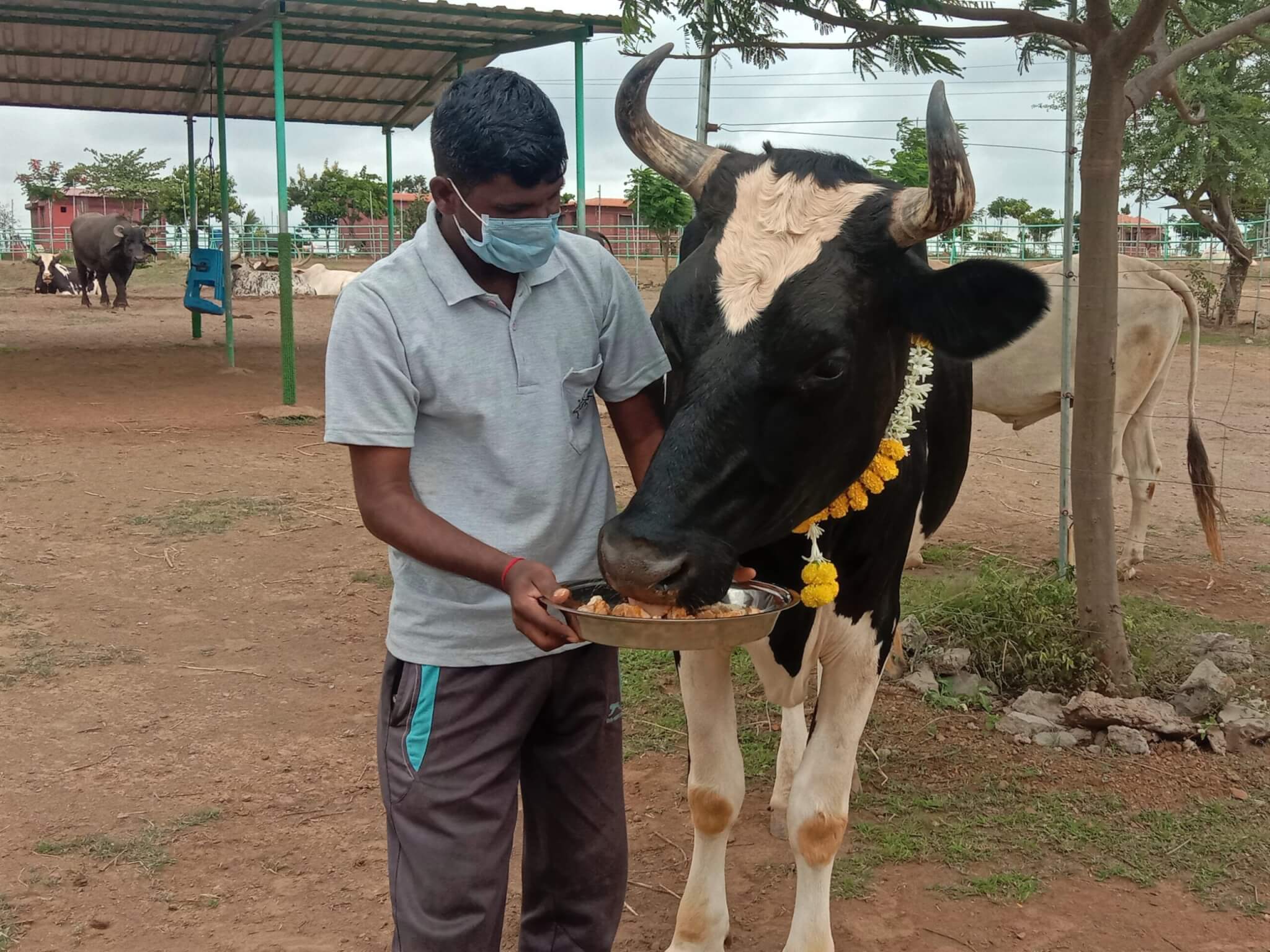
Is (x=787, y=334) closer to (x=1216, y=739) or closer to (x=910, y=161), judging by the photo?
(x=1216, y=739)

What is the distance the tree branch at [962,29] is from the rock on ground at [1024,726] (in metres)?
2.50

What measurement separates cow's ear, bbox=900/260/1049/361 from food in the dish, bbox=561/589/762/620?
2.79ft

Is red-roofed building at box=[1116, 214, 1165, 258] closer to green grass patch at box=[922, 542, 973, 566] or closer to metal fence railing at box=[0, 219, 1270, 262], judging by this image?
metal fence railing at box=[0, 219, 1270, 262]

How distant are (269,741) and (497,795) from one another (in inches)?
93.7

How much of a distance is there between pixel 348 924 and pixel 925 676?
100 inches

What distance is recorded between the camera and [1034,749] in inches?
160

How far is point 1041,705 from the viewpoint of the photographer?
4328mm

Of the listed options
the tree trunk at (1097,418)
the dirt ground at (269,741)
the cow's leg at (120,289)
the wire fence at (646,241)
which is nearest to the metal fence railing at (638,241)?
the wire fence at (646,241)

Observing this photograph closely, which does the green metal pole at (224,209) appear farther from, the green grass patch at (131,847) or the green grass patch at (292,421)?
the green grass patch at (131,847)

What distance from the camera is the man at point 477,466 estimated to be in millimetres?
1927

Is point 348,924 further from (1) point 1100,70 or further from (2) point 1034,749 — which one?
(1) point 1100,70

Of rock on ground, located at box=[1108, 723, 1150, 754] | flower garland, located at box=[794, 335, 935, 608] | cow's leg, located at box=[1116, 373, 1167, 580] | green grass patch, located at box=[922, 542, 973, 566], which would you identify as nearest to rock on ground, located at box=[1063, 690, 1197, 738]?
rock on ground, located at box=[1108, 723, 1150, 754]

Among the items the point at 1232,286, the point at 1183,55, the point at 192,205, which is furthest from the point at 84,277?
the point at 1183,55

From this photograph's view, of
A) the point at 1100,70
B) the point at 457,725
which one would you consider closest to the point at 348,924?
the point at 457,725
